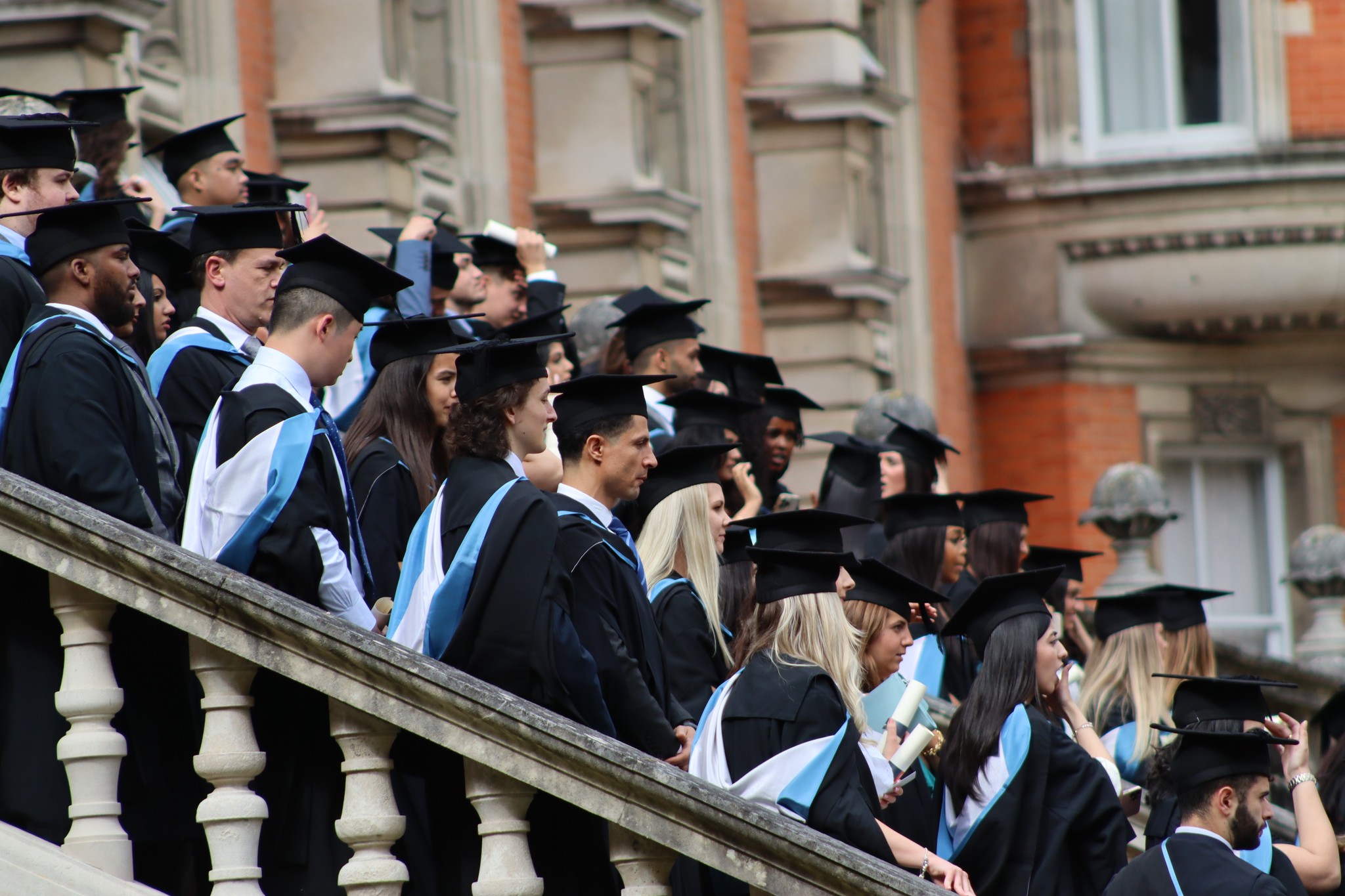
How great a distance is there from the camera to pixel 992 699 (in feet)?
19.2

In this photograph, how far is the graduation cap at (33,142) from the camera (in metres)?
5.20

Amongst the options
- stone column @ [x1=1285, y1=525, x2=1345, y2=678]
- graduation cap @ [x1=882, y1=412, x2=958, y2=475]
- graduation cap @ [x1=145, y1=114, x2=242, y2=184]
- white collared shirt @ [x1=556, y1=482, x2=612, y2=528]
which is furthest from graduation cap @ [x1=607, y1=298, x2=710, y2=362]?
stone column @ [x1=1285, y1=525, x2=1345, y2=678]

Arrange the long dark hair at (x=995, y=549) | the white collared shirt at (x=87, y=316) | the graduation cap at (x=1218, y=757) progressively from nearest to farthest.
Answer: the white collared shirt at (x=87, y=316) → the graduation cap at (x=1218, y=757) → the long dark hair at (x=995, y=549)

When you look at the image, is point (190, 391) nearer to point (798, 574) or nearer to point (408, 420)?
point (408, 420)

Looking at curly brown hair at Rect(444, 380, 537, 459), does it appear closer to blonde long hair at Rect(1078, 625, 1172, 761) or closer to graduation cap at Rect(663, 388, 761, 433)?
graduation cap at Rect(663, 388, 761, 433)

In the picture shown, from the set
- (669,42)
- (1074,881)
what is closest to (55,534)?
(1074,881)

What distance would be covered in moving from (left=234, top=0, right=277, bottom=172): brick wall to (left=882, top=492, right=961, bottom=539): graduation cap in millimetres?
4145

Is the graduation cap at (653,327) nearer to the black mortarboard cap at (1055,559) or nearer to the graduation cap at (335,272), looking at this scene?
the black mortarboard cap at (1055,559)

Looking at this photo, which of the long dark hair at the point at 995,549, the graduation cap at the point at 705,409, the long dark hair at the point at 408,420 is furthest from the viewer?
the long dark hair at the point at 995,549

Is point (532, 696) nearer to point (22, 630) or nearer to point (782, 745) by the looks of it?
point (782, 745)

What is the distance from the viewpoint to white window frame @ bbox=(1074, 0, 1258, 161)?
1677 cm

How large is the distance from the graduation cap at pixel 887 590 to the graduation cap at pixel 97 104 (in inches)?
126

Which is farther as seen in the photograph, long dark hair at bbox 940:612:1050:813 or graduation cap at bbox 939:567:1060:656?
graduation cap at bbox 939:567:1060:656

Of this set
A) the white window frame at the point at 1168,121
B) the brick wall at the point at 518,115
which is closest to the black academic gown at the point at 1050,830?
the brick wall at the point at 518,115
